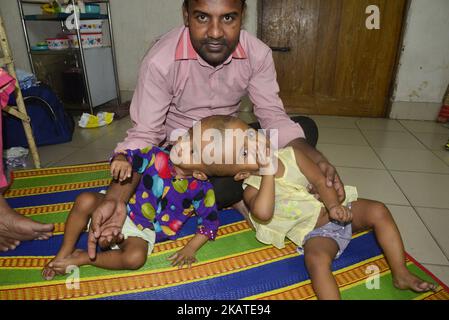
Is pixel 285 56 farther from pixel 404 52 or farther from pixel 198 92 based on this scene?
pixel 198 92

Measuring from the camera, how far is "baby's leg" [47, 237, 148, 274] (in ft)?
3.05

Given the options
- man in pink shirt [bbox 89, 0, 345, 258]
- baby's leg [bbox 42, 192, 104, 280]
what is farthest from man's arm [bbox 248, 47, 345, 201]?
baby's leg [bbox 42, 192, 104, 280]

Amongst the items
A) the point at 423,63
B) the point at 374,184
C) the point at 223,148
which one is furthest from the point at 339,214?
the point at 423,63

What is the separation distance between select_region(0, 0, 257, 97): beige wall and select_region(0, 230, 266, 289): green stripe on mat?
196 centimetres

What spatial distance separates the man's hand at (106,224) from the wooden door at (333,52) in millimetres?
2121

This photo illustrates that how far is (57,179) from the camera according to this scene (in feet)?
5.11

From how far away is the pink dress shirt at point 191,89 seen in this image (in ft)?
3.65

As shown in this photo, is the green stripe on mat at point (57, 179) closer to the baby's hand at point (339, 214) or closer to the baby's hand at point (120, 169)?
the baby's hand at point (120, 169)

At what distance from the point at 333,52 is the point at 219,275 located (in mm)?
2192

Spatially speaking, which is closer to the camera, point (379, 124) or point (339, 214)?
point (339, 214)

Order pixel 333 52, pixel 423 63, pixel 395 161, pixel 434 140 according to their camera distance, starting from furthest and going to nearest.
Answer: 1. pixel 333 52
2. pixel 423 63
3. pixel 434 140
4. pixel 395 161

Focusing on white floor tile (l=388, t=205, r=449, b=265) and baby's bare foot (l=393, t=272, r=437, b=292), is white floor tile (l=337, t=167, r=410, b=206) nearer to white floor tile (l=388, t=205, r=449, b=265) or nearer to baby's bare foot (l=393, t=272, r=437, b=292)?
white floor tile (l=388, t=205, r=449, b=265)

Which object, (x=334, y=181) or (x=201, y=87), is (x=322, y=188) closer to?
(x=334, y=181)

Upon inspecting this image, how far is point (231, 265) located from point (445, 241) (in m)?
0.75
